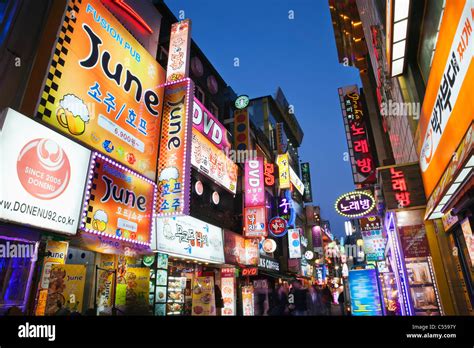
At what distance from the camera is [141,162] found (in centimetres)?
1066

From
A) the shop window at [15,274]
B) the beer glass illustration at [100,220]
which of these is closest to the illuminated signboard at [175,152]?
the beer glass illustration at [100,220]

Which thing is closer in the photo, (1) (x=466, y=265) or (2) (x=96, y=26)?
(1) (x=466, y=265)

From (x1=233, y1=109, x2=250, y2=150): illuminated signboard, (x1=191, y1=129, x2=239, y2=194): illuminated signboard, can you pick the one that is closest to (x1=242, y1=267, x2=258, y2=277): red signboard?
(x1=191, y1=129, x2=239, y2=194): illuminated signboard

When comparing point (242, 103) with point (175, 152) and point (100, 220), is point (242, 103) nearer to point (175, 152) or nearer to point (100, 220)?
point (175, 152)

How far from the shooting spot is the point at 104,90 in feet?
31.3

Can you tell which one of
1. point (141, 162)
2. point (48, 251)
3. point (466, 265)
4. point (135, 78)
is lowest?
point (466, 265)

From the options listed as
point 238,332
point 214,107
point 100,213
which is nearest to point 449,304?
point 238,332

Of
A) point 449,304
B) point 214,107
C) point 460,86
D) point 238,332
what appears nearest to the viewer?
point 238,332

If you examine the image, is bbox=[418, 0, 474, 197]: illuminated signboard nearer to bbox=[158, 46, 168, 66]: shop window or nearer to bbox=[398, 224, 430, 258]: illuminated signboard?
bbox=[398, 224, 430, 258]: illuminated signboard

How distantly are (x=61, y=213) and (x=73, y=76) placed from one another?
3.94 metres

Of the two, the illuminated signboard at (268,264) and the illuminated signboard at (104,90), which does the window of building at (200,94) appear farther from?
the illuminated signboard at (268,264)

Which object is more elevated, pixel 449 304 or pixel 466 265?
pixel 466 265

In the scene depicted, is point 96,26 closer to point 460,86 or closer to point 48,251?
point 48,251

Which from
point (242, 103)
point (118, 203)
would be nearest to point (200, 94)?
point (242, 103)
